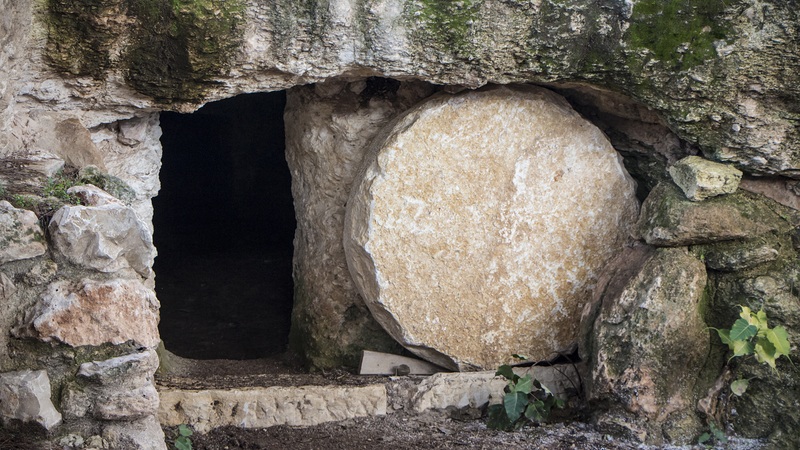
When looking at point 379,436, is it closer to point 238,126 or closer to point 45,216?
point 45,216

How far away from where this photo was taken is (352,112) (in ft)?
12.8

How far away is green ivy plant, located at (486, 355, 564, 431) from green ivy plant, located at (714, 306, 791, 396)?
0.66 m

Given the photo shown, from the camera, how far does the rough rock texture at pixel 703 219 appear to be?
3.43 metres

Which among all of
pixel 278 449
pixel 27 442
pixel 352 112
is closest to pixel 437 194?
pixel 352 112

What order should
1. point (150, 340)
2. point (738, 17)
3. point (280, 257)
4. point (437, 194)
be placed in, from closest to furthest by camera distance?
1. point (150, 340)
2. point (738, 17)
3. point (437, 194)
4. point (280, 257)

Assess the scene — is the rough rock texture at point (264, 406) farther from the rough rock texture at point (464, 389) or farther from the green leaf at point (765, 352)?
the green leaf at point (765, 352)

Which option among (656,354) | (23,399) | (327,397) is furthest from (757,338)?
(23,399)

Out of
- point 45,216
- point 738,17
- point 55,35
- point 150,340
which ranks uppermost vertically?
point 738,17

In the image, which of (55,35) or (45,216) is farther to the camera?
(55,35)

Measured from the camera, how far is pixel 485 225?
12.1 feet

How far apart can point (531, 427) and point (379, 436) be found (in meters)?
0.57

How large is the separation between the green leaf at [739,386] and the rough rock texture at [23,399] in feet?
7.51

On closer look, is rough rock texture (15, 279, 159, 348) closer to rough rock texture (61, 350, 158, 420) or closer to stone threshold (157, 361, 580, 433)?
rough rock texture (61, 350, 158, 420)

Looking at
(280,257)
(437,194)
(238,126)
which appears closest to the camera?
(437,194)
